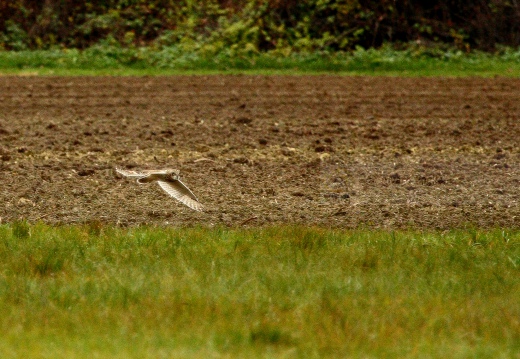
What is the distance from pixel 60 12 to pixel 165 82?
8.88 meters

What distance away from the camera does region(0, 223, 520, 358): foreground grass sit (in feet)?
16.4

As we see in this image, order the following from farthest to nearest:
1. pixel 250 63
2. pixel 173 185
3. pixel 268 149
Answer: pixel 250 63 → pixel 268 149 → pixel 173 185

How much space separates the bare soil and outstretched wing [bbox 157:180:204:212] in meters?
0.48

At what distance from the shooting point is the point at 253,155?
37.3 feet

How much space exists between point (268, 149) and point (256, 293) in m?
6.00

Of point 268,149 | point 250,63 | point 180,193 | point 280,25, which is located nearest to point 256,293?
point 180,193

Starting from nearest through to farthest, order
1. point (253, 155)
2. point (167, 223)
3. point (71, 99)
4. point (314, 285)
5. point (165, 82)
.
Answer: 1. point (314, 285)
2. point (167, 223)
3. point (253, 155)
4. point (71, 99)
5. point (165, 82)

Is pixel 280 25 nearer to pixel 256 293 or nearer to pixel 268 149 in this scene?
pixel 268 149

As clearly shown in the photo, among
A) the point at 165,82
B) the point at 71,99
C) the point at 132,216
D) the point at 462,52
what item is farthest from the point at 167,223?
the point at 462,52

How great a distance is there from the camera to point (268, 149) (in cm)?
1176

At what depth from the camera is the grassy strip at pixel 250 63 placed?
806 inches

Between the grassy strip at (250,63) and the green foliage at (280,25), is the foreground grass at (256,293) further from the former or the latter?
the green foliage at (280,25)

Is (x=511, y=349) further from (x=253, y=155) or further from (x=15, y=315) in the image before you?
(x=253, y=155)

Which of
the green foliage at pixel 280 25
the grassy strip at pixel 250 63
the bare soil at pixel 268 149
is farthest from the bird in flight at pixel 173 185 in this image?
the green foliage at pixel 280 25
